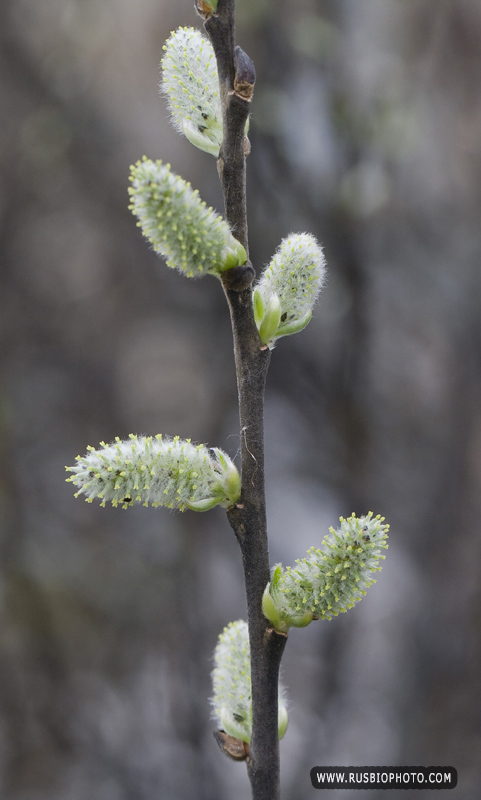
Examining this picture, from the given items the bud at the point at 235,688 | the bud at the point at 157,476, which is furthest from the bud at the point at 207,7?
the bud at the point at 235,688

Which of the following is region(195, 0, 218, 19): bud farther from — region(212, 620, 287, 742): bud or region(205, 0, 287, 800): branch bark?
region(212, 620, 287, 742): bud

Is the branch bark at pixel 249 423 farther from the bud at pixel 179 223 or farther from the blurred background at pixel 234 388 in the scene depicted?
the blurred background at pixel 234 388

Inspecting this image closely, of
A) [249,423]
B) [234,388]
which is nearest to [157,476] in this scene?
[249,423]

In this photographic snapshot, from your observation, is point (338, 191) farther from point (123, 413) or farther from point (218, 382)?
point (123, 413)

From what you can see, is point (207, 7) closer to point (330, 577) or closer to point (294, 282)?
point (294, 282)

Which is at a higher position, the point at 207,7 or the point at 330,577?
the point at 207,7

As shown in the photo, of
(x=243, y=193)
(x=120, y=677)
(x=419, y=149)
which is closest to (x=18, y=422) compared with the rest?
(x=120, y=677)
